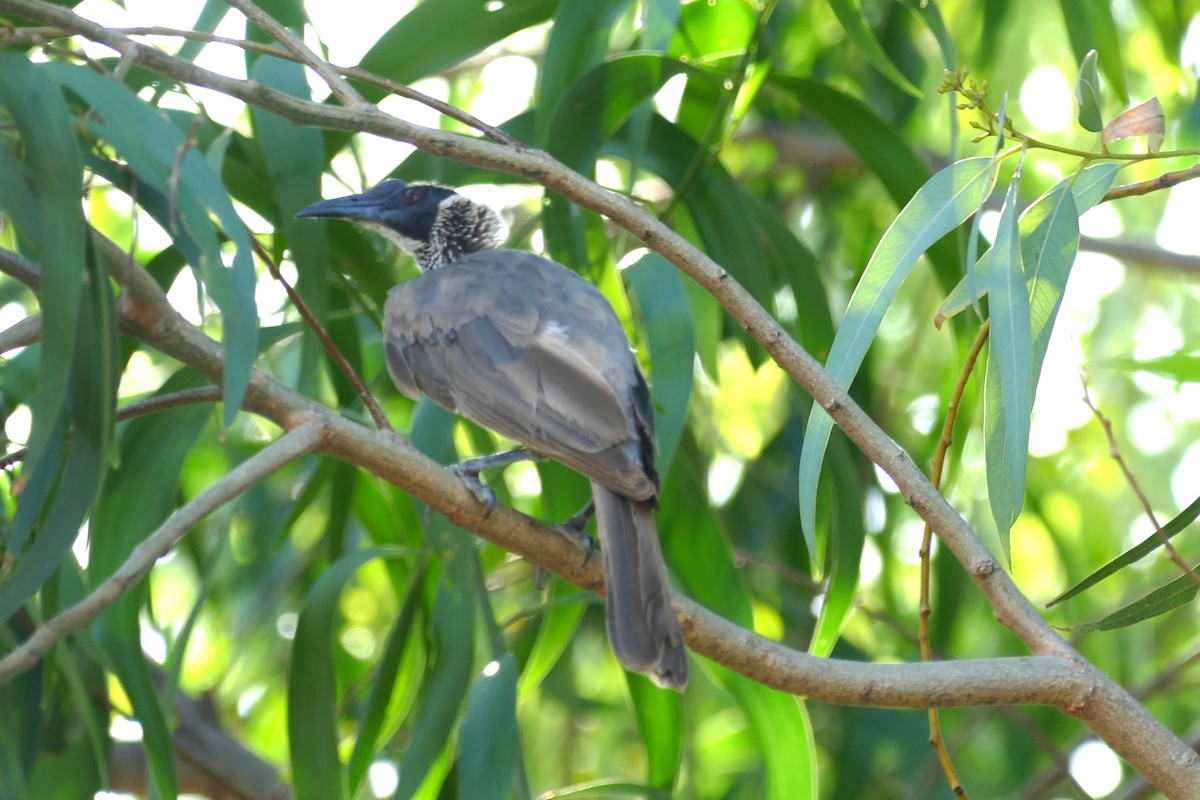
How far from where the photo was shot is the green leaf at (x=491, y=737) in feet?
8.46

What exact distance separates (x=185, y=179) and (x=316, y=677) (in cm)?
121

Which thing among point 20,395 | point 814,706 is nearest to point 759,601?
point 814,706

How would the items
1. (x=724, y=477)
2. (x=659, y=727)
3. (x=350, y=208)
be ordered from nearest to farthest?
(x=659, y=727)
(x=350, y=208)
(x=724, y=477)

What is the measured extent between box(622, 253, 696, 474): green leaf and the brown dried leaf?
1051 mm

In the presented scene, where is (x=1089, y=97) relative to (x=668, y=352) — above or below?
below

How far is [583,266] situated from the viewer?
3.14m

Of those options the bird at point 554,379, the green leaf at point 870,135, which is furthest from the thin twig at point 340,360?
the green leaf at point 870,135

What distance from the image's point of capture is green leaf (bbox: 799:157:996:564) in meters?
1.99

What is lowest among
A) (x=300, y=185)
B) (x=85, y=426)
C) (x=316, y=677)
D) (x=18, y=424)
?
(x=316, y=677)

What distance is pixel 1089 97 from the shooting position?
5.96 ft

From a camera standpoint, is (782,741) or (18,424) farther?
(18,424)

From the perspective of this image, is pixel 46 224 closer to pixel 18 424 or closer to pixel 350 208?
pixel 18 424

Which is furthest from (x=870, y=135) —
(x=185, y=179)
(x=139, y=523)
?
(x=139, y=523)

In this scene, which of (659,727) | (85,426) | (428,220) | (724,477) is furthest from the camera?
(724,477)
